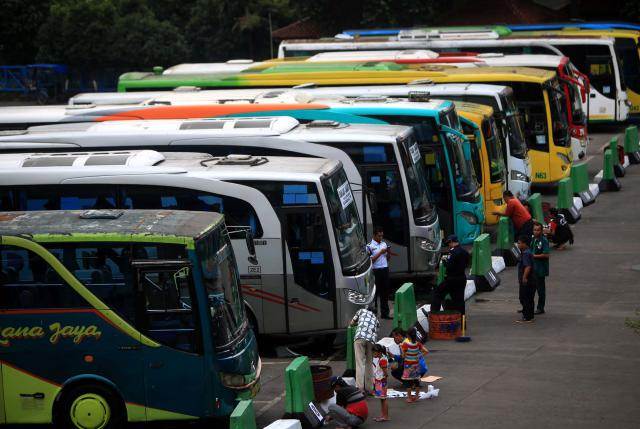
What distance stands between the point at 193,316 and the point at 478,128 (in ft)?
42.6

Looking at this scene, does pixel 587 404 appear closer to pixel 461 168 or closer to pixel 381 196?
pixel 381 196

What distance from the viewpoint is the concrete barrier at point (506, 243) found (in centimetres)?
2461

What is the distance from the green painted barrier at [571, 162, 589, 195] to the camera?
99.3 ft

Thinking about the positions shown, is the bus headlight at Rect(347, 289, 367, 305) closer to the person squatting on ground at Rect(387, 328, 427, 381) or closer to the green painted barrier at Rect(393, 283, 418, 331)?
the green painted barrier at Rect(393, 283, 418, 331)

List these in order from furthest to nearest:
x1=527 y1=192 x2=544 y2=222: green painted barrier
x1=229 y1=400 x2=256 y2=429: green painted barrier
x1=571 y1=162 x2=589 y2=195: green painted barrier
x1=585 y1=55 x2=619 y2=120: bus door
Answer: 1. x1=585 y1=55 x2=619 y2=120: bus door
2. x1=571 y1=162 x2=589 y2=195: green painted barrier
3. x1=527 y1=192 x2=544 y2=222: green painted barrier
4. x1=229 y1=400 x2=256 y2=429: green painted barrier

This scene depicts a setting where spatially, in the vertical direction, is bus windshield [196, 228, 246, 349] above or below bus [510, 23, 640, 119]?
above

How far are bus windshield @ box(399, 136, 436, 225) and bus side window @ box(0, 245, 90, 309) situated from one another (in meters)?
8.26

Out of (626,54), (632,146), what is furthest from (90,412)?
(626,54)

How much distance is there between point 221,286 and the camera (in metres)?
14.8

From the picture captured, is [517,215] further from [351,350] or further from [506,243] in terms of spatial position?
[351,350]

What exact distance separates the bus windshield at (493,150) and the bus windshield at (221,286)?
12.1 m

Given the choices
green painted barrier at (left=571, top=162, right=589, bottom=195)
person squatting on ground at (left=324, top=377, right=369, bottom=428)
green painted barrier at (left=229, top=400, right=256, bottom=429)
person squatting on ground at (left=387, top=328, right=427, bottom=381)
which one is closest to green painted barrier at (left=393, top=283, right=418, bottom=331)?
person squatting on ground at (left=387, top=328, right=427, bottom=381)

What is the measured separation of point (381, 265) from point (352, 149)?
7.67 feet

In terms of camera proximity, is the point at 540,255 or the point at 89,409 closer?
the point at 89,409
